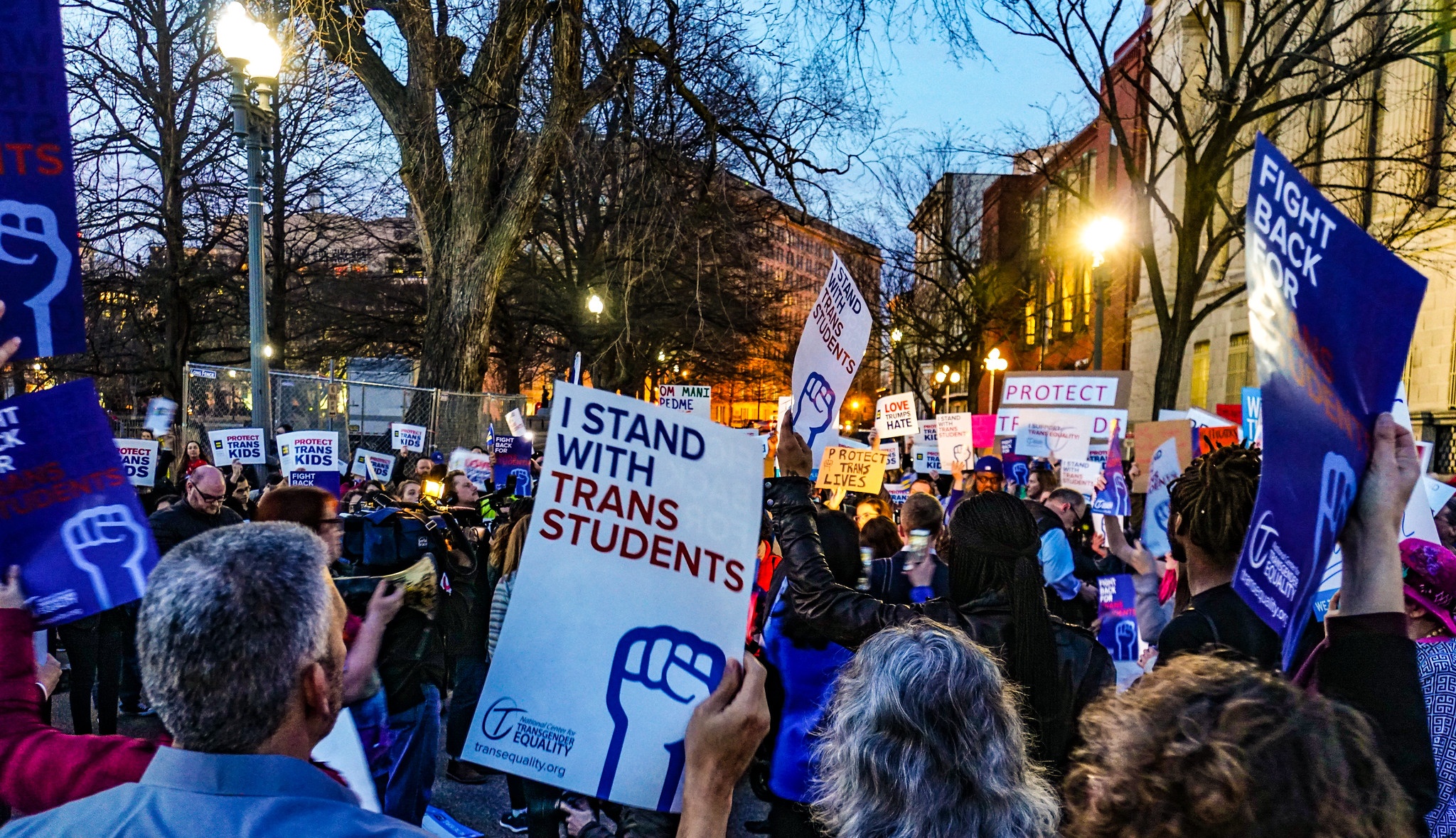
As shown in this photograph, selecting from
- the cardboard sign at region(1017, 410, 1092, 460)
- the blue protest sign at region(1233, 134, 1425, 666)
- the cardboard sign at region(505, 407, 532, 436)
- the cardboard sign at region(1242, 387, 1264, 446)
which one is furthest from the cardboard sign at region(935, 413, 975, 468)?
the blue protest sign at region(1233, 134, 1425, 666)

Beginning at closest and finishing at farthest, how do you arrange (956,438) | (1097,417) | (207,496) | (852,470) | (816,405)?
(816,405), (207,496), (852,470), (1097,417), (956,438)

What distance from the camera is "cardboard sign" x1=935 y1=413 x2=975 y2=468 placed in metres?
12.1

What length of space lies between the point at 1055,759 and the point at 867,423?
64.7 m

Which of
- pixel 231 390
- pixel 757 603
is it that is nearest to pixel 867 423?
pixel 231 390

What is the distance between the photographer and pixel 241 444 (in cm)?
1114

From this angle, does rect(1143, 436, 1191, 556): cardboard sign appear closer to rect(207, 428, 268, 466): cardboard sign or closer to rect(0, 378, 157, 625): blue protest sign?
rect(0, 378, 157, 625): blue protest sign

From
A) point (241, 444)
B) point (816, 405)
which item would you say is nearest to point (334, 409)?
point (241, 444)

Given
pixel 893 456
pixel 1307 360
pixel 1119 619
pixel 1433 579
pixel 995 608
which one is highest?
pixel 1307 360

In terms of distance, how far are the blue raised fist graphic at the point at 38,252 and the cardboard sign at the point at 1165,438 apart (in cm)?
586

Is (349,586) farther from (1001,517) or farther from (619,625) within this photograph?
(1001,517)

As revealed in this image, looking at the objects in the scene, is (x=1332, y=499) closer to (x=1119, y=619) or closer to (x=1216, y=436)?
(x=1119, y=619)

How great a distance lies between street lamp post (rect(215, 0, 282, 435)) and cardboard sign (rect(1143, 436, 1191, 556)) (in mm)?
7673

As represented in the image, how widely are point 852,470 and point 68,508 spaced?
24.3ft

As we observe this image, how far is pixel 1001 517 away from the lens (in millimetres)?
3123
